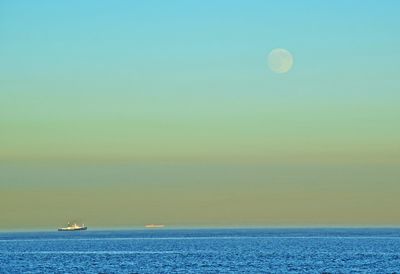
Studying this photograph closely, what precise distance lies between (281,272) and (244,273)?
5592 millimetres

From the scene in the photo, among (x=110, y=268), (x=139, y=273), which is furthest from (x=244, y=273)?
(x=110, y=268)

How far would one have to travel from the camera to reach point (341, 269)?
127000 millimetres

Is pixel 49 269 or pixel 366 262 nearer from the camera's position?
pixel 49 269

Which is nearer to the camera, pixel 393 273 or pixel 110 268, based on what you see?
pixel 393 273

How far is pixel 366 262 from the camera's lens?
148 metres

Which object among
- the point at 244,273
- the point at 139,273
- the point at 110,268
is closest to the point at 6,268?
the point at 110,268

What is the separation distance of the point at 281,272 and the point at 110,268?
2606 centimetres

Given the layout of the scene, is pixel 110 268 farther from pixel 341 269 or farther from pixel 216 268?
pixel 341 269

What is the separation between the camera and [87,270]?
421 feet

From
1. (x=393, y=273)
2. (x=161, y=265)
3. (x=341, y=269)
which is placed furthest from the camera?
(x=161, y=265)

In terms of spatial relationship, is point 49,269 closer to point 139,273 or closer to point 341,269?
point 139,273

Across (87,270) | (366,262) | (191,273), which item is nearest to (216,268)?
(191,273)

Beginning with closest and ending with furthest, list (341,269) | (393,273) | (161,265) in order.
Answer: (393,273) → (341,269) → (161,265)

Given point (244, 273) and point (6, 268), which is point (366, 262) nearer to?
point (244, 273)
